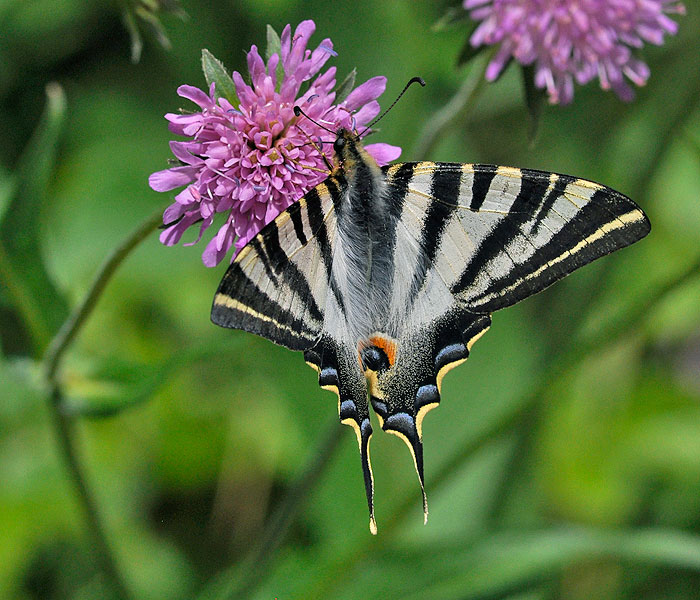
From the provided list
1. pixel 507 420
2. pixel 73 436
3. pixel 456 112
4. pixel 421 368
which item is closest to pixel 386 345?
pixel 421 368

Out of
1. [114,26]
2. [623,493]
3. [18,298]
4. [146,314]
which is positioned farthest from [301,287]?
[114,26]

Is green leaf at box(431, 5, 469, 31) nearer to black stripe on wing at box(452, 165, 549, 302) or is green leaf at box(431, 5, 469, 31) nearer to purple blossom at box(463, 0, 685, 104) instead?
purple blossom at box(463, 0, 685, 104)

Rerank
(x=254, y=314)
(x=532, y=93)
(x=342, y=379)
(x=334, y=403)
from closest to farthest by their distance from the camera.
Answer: (x=254, y=314) → (x=342, y=379) → (x=532, y=93) → (x=334, y=403)

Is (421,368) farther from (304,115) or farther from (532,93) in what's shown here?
A: (532,93)

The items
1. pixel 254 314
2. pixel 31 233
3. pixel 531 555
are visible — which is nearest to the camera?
pixel 254 314

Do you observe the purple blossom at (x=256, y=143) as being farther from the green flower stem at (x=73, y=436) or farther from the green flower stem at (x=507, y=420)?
the green flower stem at (x=507, y=420)

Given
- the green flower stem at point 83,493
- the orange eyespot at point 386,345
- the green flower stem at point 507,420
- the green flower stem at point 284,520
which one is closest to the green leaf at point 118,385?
the green flower stem at point 83,493
